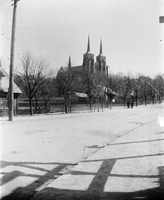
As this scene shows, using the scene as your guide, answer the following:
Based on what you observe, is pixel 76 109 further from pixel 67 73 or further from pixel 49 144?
pixel 49 144

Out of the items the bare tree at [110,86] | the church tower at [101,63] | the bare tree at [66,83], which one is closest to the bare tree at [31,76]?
the bare tree at [66,83]

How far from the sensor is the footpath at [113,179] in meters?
2.98

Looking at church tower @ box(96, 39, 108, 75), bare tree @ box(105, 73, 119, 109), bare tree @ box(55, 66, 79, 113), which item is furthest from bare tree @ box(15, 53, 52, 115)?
church tower @ box(96, 39, 108, 75)

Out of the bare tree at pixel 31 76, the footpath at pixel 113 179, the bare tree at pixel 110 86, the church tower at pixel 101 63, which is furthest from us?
the church tower at pixel 101 63

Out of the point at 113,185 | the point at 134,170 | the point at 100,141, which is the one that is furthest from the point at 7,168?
the point at 100,141

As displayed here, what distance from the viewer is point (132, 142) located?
706 cm

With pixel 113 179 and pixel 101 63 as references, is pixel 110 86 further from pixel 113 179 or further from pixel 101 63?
pixel 113 179

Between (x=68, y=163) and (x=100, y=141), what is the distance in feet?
9.34

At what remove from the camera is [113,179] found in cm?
359

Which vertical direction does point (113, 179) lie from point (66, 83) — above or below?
below

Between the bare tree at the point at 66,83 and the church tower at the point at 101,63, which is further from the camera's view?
the church tower at the point at 101,63

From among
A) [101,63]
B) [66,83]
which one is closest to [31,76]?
[66,83]

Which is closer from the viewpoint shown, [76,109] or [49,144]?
[49,144]

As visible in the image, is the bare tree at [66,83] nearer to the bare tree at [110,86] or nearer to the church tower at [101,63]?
the bare tree at [110,86]
